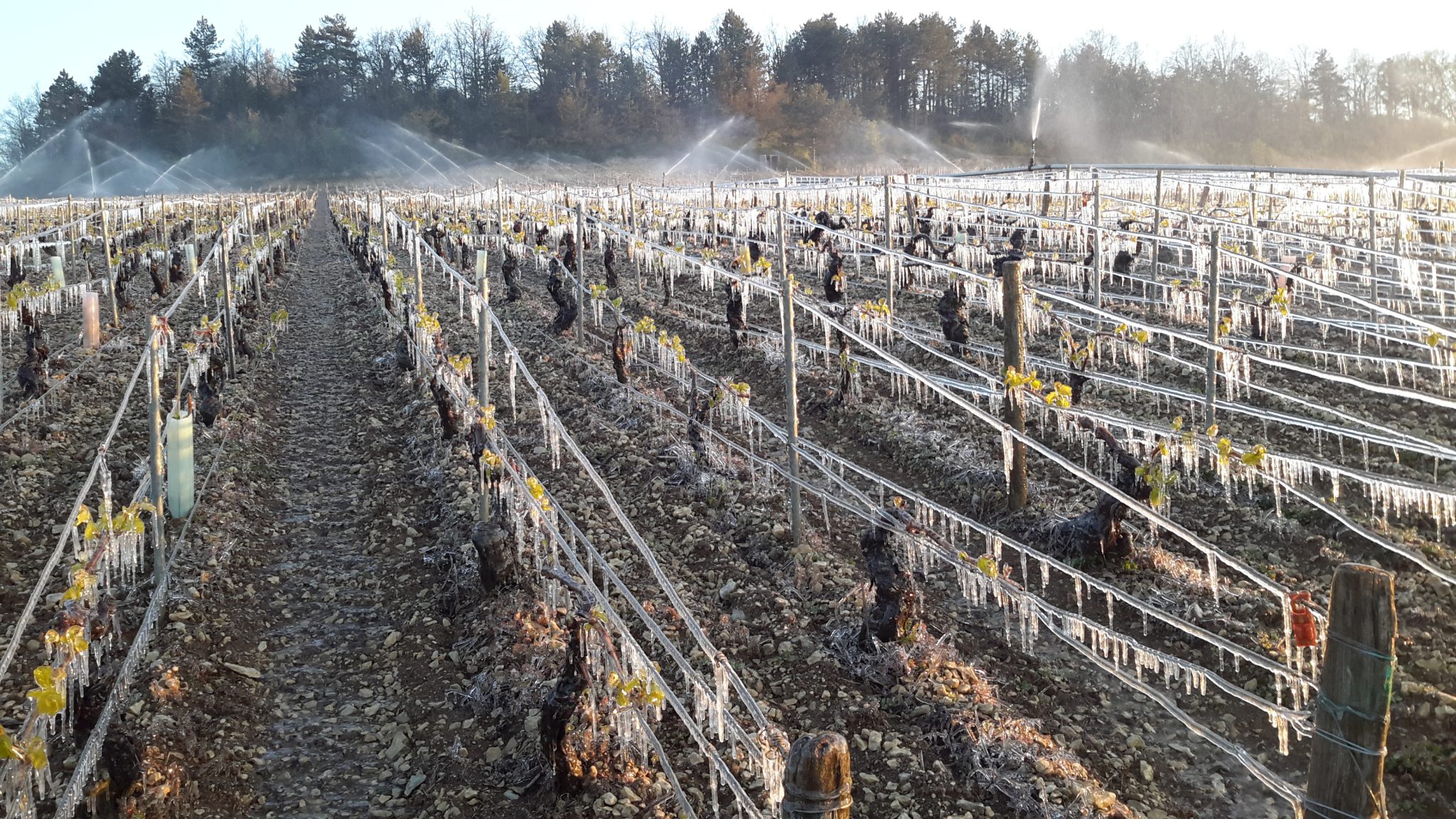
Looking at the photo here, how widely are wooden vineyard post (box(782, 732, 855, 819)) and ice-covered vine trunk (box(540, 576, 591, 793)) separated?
2170mm

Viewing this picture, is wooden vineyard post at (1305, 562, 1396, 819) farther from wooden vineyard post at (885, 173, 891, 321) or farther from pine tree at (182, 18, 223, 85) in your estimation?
pine tree at (182, 18, 223, 85)

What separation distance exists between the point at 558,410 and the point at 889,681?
6.81 meters

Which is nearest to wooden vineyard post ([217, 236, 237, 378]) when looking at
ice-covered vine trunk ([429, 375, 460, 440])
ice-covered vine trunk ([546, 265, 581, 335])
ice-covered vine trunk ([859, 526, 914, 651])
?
ice-covered vine trunk ([546, 265, 581, 335])

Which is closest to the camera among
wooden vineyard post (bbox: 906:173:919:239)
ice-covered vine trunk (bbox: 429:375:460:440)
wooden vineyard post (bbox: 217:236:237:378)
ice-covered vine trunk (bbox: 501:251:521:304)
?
ice-covered vine trunk (bbox: 429:375:460:440)

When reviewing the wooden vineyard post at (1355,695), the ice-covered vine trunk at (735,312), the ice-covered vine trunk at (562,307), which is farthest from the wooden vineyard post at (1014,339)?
the ice-covered vine trunk at (562,307)

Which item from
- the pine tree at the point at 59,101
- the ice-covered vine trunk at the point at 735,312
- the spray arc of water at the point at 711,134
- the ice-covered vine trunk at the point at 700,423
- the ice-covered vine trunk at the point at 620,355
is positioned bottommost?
the ice-covered vine trunk at the point at 700,423

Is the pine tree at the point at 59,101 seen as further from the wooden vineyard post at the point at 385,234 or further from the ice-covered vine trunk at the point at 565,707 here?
the ice-covered vine trunk at the point at 565,707

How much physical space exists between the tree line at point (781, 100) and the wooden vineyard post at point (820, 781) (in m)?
60.5

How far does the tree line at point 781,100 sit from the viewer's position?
63.3m

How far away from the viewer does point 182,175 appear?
70188 millimetres

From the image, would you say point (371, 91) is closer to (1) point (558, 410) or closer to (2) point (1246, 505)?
(1) point (558, 410)

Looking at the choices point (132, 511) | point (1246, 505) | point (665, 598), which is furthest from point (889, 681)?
point (132, 511)

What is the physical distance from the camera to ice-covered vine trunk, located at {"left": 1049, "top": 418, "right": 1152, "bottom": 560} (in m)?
7.44

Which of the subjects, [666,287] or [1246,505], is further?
[666,287]
